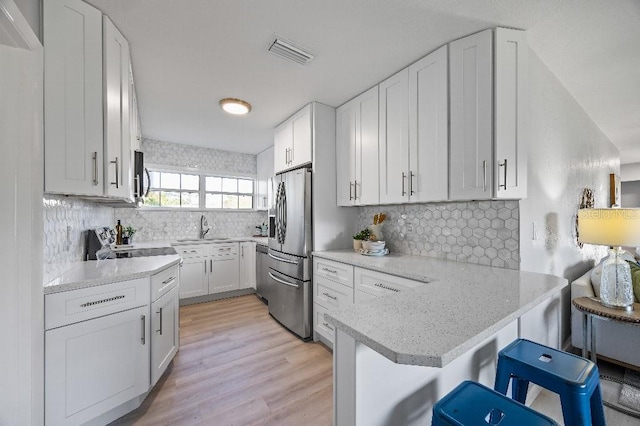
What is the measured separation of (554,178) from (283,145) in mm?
2784

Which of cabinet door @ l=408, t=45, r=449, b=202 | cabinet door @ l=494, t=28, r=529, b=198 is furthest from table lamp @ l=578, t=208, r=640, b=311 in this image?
cabinet door @ l=408, t=45, r=449, b=202

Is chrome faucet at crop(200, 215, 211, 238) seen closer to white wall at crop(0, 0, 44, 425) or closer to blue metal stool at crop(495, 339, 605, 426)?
white wall at crop(0, 0, 44, 425)

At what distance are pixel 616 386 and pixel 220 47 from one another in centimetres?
389

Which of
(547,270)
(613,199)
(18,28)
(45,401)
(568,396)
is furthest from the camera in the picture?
(613,199)

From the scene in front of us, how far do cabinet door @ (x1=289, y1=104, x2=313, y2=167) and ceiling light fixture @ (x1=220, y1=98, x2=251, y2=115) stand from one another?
57 centimetres

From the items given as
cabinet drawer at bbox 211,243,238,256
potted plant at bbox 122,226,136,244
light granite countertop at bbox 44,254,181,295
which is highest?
potted plant at bbox 122,226,136,244

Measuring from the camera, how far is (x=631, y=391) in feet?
5.95

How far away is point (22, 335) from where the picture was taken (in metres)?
1.21

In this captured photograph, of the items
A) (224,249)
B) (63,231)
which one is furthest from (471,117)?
(224,249)

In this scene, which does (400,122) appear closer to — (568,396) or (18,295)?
(568,396)

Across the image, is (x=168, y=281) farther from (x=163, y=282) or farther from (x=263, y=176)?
(x=263, y=176)

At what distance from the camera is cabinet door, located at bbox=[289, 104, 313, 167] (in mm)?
2807

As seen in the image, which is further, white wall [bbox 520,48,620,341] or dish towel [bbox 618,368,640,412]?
white wall [bbox 520,48,620,341]

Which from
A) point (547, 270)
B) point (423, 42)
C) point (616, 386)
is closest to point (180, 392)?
point (547, 270)
